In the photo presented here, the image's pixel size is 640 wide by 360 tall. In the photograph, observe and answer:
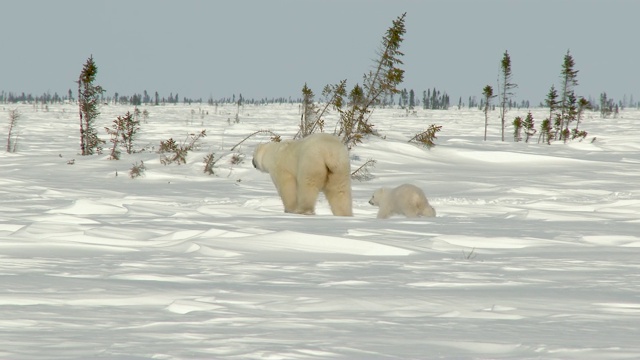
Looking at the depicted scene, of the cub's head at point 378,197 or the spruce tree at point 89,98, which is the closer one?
the cub's head at point 378,197

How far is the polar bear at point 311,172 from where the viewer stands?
8594mm

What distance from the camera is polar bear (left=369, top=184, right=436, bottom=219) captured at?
29.9 ft

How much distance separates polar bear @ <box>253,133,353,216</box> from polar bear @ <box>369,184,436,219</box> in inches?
25.6

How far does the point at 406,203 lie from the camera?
923 cm

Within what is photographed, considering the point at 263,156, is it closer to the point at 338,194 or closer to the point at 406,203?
the point at 338,194

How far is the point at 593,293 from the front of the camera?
3295 mm

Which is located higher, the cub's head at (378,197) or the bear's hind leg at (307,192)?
the bear's hind leg at (307,192)

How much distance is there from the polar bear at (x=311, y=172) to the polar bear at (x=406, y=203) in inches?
25.6

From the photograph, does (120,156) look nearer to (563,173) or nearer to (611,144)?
(563,173)

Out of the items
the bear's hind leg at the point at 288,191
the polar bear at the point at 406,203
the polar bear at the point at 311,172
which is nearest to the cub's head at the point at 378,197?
the polar bear at the point at 406,203

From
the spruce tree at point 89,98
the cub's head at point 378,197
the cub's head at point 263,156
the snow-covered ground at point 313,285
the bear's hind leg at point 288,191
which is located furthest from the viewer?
the spruce tree at point 89,98

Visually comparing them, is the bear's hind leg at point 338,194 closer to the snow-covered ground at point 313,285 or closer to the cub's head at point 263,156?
the cub's head at point 263,156

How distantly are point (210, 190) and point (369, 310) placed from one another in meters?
10.1

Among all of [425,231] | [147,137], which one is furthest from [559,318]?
[147,137]
